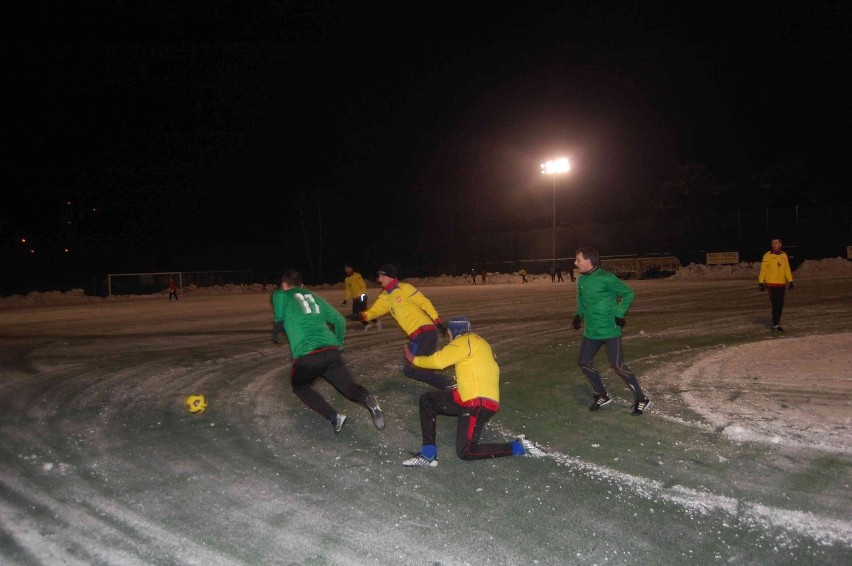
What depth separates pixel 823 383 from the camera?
26.8 feet

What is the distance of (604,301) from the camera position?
22.9ft

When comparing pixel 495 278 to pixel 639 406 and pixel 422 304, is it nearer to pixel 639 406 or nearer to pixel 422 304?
pixel 422 304

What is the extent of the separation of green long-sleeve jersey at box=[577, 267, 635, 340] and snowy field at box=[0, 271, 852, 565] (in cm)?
94

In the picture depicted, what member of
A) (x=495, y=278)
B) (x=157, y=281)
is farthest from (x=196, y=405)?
(x=495, y=278)

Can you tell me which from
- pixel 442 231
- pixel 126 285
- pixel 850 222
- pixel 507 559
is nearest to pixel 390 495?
pixel 507 559

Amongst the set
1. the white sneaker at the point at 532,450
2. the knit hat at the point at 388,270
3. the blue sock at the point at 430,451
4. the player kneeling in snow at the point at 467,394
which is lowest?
the white sneaker at the point at 532,450

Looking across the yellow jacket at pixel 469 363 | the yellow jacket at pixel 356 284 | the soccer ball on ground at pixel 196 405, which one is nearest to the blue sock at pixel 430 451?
the yellow jacket at pixel 469 363

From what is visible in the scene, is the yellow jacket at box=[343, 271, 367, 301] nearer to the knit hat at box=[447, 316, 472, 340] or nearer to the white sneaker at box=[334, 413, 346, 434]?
the white sneaker at box=[334, 413, 346, 434]

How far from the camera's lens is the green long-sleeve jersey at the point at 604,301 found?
691cm

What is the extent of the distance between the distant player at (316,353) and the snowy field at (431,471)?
338mm

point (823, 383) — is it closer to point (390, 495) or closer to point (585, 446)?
point (585, 446)

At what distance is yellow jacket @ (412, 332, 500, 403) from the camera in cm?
521

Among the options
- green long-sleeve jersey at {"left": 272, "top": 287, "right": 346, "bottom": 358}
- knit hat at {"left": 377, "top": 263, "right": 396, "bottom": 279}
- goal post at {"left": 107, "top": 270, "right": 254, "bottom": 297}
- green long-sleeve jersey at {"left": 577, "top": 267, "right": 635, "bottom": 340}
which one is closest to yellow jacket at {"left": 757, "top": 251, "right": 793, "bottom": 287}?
green long-sleeve jersey at {"left": 577, "top": 267, "right": 635, "bottom": 340}

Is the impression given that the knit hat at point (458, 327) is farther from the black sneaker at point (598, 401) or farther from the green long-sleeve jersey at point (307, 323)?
the black sneaker at point (598, 401)
